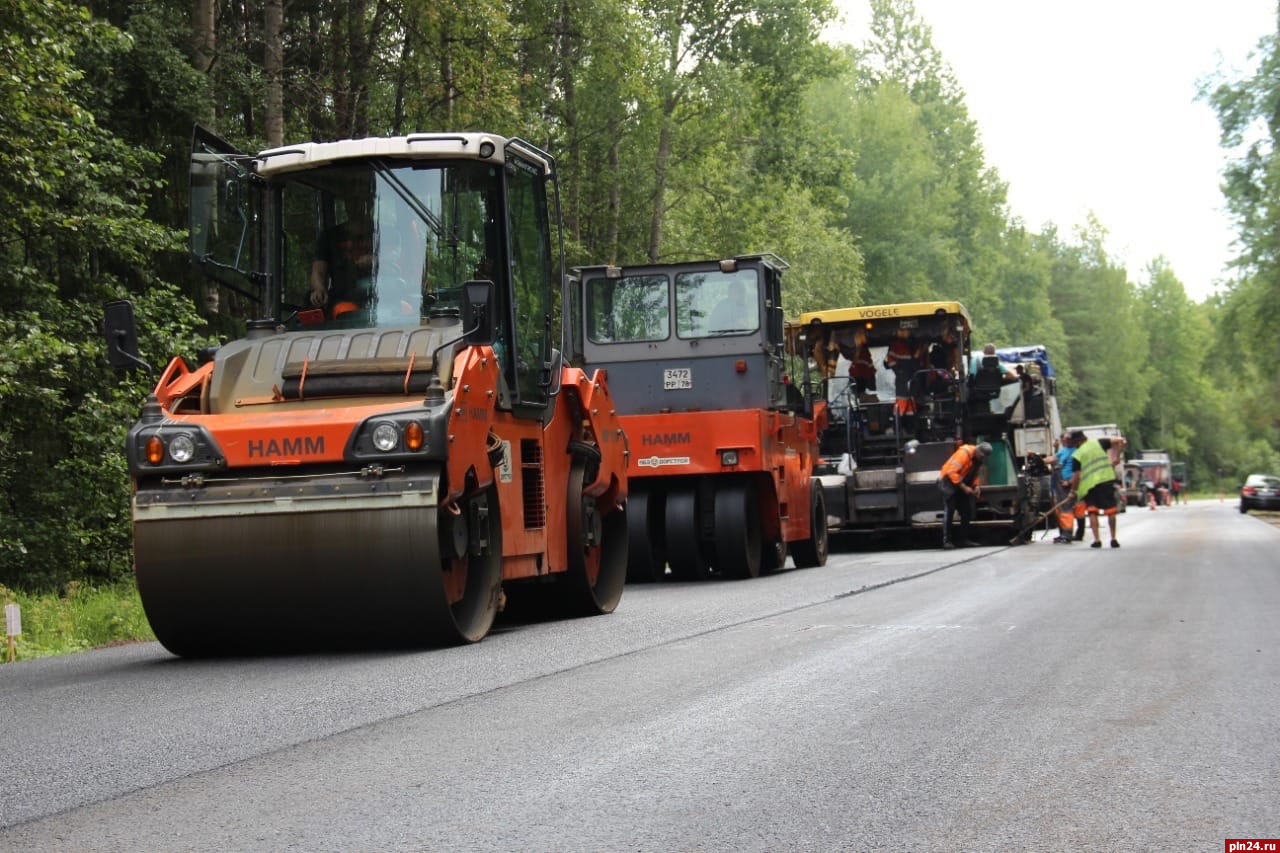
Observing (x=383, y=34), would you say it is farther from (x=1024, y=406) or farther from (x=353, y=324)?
(x=353, y=324)

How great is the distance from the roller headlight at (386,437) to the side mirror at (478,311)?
889 mm

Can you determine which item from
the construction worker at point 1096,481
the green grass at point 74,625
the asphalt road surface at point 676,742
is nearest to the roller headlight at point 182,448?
the asphalt road surface at point 676,742

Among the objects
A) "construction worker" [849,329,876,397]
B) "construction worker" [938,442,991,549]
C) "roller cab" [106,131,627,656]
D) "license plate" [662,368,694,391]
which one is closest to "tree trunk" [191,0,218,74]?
"license plate" [662,368,694,391]

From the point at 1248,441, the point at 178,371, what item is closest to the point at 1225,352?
the point at 178,371

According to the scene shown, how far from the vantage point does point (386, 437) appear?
8.54 metres

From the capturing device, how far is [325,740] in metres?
6.01

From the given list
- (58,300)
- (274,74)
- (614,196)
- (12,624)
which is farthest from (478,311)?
(614,196)

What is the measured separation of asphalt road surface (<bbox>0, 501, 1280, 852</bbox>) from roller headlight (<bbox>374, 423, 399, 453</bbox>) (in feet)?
3.92

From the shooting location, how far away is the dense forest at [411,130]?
53.6 ft

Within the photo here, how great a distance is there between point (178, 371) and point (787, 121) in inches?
1252

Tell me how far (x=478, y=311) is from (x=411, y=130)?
1754 cm

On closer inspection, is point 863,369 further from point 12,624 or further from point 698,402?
point 12,624

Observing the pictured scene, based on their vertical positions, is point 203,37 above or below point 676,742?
above

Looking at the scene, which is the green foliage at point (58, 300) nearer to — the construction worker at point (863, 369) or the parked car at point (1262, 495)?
the construction worker at point (863, 369)
